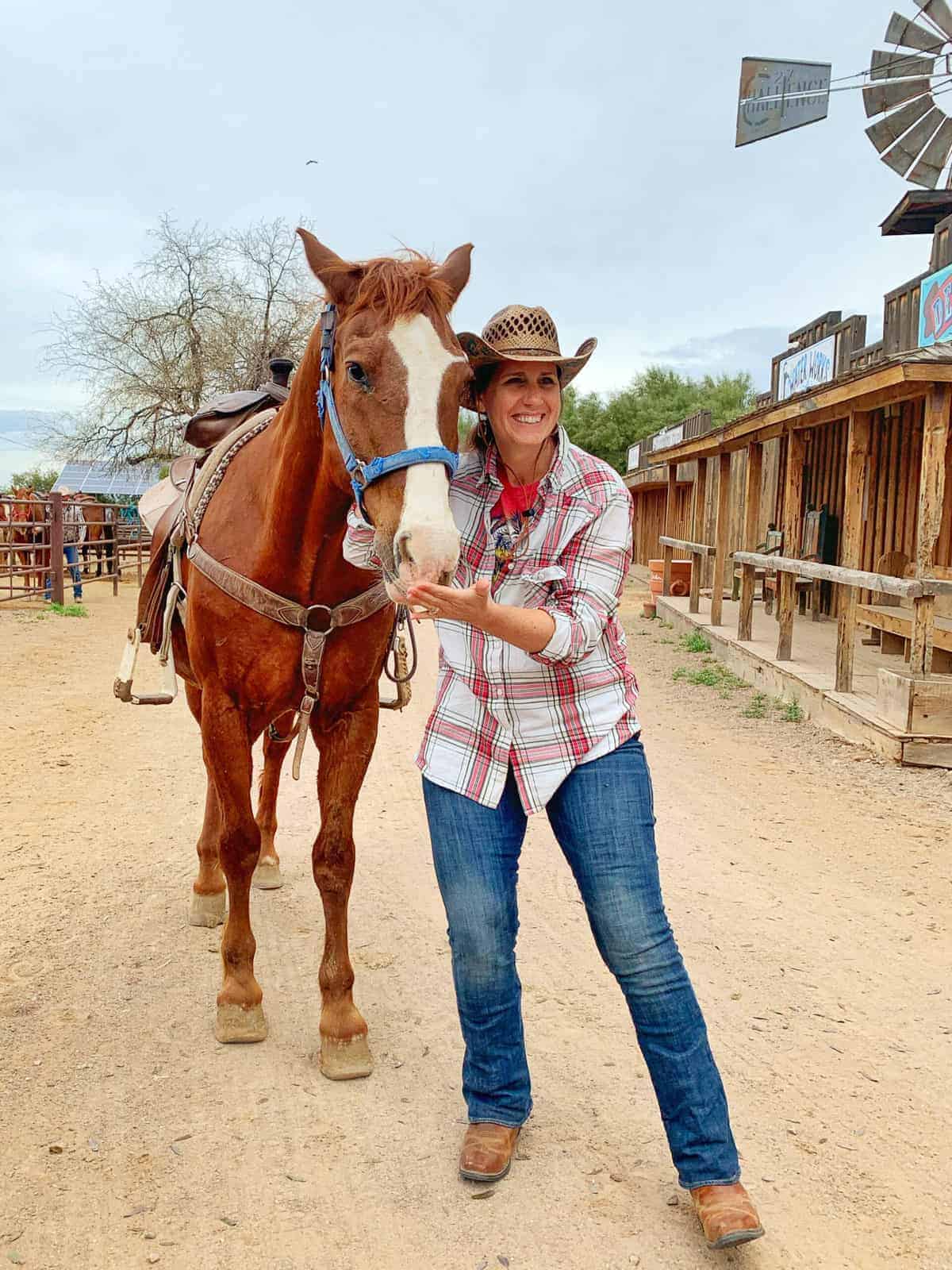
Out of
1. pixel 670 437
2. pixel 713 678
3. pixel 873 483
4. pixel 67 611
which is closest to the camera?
pixel 713 678

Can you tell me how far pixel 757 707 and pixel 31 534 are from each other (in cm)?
1415

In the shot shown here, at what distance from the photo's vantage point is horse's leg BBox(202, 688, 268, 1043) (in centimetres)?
299

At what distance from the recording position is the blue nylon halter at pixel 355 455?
Result: 2.06 meters

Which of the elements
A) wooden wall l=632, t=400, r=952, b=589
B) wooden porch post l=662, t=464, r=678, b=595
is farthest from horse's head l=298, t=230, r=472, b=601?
wooden porch post l=662, t=464, r=678, b=595

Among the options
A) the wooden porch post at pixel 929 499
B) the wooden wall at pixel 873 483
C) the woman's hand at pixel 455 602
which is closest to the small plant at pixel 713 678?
the wooden wall at pixel 873 483

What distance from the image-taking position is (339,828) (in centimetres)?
308

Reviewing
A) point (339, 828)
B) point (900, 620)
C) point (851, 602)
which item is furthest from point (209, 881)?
point (900, 620)

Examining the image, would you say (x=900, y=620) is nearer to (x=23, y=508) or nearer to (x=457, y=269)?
(x=457, y=269)

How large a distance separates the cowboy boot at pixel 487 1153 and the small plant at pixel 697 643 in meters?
10.2

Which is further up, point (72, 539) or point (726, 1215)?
point (72, 539)

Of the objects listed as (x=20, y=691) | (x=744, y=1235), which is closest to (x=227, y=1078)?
(x=744, y=1235)

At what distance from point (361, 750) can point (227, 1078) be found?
1.04 metres

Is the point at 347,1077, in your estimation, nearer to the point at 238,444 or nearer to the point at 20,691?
the point at 238,444

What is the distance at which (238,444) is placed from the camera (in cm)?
332
